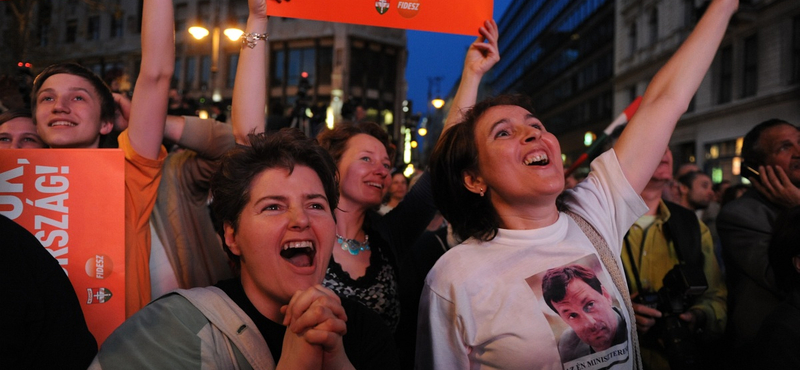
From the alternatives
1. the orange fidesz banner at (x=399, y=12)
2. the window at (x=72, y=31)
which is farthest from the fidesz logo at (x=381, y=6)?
the window at (x=72, y=31)

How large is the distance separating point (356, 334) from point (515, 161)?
876 millimetres

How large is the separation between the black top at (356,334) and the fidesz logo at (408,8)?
1.39 meters

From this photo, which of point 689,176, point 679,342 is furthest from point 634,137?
point 689,176

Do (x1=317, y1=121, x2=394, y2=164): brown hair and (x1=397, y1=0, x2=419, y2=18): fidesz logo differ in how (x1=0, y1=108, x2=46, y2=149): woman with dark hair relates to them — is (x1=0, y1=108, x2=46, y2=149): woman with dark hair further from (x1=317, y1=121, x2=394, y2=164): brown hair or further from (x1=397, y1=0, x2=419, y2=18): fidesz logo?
(x1=397, y1=0, x2=419, y2=18): fidesz logo

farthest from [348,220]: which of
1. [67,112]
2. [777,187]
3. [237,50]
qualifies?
[237,50]

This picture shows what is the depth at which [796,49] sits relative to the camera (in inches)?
724

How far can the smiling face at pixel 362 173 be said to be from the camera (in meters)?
2.79

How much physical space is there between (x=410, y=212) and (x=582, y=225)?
101cm

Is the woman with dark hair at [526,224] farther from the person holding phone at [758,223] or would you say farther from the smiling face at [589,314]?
the person holding phone at [758,223]

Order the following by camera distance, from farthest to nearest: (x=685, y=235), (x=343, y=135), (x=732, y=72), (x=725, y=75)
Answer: (x=725, y=75) → (x=732, y=72) → (x=685, y=235) → (x=343, y=135)

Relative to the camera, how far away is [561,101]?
46.3 meters

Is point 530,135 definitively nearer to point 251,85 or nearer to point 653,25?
point 251,85

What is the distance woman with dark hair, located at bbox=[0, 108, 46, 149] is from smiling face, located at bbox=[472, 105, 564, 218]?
1875 mm

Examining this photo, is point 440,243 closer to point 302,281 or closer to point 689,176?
point 302,281
